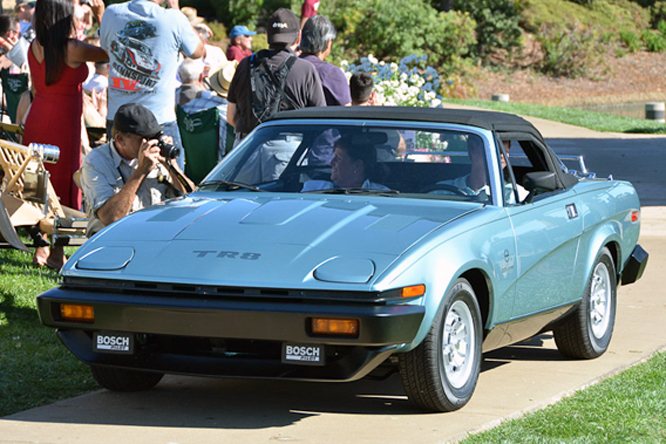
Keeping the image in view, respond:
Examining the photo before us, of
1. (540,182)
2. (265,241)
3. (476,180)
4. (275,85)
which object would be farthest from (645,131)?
(265,241)

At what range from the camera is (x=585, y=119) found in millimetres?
29062

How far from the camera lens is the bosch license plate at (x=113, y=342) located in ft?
16.7

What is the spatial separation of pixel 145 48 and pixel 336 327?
4.40 m

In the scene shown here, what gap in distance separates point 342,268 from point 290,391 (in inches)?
45.9

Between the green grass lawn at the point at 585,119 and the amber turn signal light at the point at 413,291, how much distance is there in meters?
22.5

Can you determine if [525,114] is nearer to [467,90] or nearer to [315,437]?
[467,90]

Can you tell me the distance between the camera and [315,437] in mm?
4941

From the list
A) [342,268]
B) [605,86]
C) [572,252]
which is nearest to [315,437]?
[342,268]

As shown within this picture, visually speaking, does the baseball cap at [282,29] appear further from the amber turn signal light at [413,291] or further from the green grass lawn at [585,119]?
the green grass lawn at [585,119]

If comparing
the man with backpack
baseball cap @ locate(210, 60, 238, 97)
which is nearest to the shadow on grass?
baseball cap @ locate(210, 60, 238, 97)

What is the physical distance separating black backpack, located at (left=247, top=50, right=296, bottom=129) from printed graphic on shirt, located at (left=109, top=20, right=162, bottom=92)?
2.54ft

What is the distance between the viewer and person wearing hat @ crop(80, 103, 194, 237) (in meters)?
6.83

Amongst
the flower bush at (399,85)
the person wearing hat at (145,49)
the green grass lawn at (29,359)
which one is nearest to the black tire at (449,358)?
the green grass lawn at (29,359)

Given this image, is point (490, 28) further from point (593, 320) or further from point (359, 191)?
point (359, 191)
